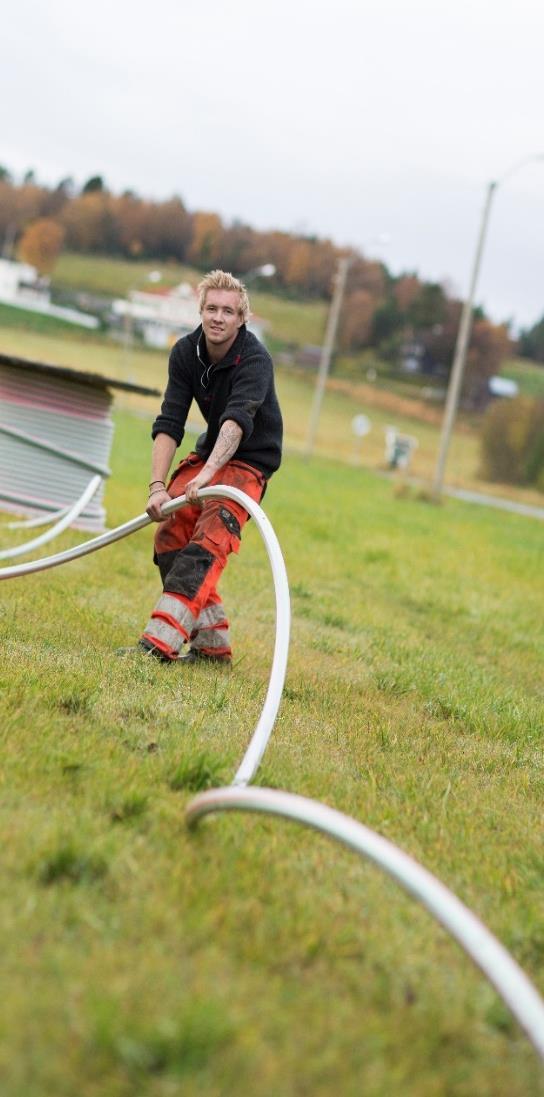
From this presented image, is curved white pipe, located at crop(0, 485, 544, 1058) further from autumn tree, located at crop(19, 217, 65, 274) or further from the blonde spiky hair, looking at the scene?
autumn tree, located at crop(19, 217, 65, 274)

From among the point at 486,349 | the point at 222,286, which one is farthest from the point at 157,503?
the point at 486,349

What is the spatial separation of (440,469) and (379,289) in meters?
104

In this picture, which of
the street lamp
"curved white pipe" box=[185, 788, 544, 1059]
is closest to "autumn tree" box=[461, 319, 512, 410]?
the street lamp

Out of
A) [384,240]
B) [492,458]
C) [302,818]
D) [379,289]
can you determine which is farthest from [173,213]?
[302,818]

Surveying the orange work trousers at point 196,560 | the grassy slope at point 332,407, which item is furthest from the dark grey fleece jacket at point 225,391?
the grassy slope at point 332,407

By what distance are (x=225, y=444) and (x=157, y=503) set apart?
39 cm

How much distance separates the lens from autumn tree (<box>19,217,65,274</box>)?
145250 mm

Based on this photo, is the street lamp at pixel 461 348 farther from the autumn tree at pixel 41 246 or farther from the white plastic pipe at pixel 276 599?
the autumn tree at pixel 41 246

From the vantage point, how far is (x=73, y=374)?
400 inches

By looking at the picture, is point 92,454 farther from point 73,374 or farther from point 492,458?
point 492,458

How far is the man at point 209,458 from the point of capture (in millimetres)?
5492

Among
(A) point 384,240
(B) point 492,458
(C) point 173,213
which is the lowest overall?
(B) point 492,458

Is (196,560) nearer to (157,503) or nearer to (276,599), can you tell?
(157,503)

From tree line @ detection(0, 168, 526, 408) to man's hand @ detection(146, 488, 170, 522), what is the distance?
4293 inches
